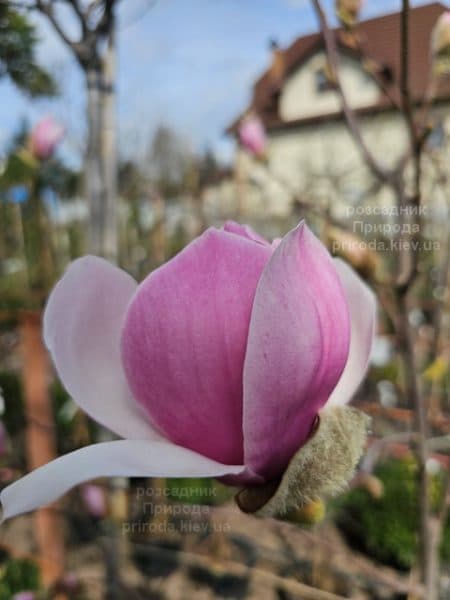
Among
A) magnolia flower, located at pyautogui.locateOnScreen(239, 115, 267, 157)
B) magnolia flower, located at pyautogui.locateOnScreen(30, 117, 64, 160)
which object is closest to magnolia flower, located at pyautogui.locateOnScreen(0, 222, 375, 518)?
magnolia flower, located at pyautogui.locateOnScreen(30, 117, 64, 160)

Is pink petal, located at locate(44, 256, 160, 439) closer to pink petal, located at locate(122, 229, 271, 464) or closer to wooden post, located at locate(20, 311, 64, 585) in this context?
pink petal, located at locate(122, 229, 271, 464)

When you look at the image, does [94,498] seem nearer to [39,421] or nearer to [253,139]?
[39,421]

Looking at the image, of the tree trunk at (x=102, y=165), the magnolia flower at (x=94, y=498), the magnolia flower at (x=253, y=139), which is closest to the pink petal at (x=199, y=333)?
the tree trunk at (x=102, y=165)

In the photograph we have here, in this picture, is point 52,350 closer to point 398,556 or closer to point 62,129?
point 62,129

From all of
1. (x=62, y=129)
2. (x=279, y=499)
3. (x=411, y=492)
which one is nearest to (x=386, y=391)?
(x=411, y=492)

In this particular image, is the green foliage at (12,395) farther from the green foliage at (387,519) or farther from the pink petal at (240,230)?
the pink petal at (240,230)

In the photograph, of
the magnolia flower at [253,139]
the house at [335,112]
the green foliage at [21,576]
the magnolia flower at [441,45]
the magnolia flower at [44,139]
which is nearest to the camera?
the magnolia flower at [441,45]
